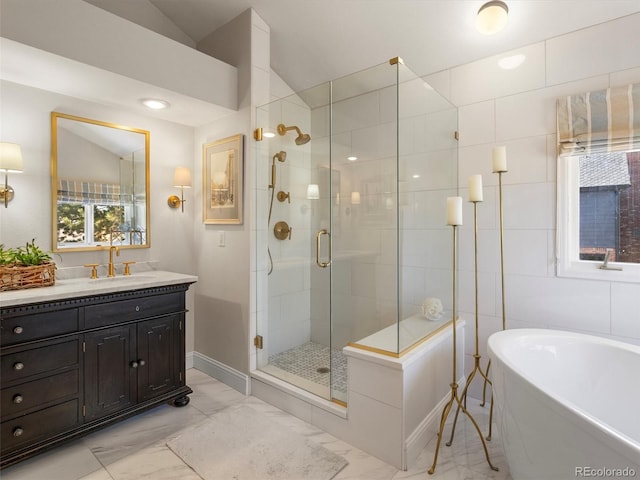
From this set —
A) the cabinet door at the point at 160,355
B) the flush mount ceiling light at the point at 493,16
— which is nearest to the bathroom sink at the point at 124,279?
the cabinet door at the point at 160,355

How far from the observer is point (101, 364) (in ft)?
6.59

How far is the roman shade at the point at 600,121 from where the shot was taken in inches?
76.5

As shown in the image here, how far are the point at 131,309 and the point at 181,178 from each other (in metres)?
1.15

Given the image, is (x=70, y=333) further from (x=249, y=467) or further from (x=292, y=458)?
(x=292, y=458)

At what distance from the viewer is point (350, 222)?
2.30 metres

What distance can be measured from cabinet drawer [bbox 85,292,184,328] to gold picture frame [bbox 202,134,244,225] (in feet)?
2.42

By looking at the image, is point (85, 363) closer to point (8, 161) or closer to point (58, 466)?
point (58, 466)

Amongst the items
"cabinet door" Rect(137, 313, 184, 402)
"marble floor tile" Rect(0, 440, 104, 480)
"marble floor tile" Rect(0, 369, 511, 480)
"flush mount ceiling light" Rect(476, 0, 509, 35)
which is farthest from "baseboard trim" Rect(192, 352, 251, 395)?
"flush mount ceiling light" Rect(476, 0, 509, 35)

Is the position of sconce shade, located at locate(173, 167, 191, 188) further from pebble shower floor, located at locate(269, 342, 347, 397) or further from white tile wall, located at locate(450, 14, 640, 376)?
white tile wall, located at locate(450, 14, 640, 376)

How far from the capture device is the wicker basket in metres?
1.85

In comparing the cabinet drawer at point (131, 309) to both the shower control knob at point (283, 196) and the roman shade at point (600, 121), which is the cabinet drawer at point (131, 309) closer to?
the shower control knob at point (283, 196)

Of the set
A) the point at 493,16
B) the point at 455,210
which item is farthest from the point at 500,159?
the point at 493,16

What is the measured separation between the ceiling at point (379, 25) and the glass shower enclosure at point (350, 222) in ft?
1.31

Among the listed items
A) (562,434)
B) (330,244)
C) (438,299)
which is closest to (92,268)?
(330,244)
